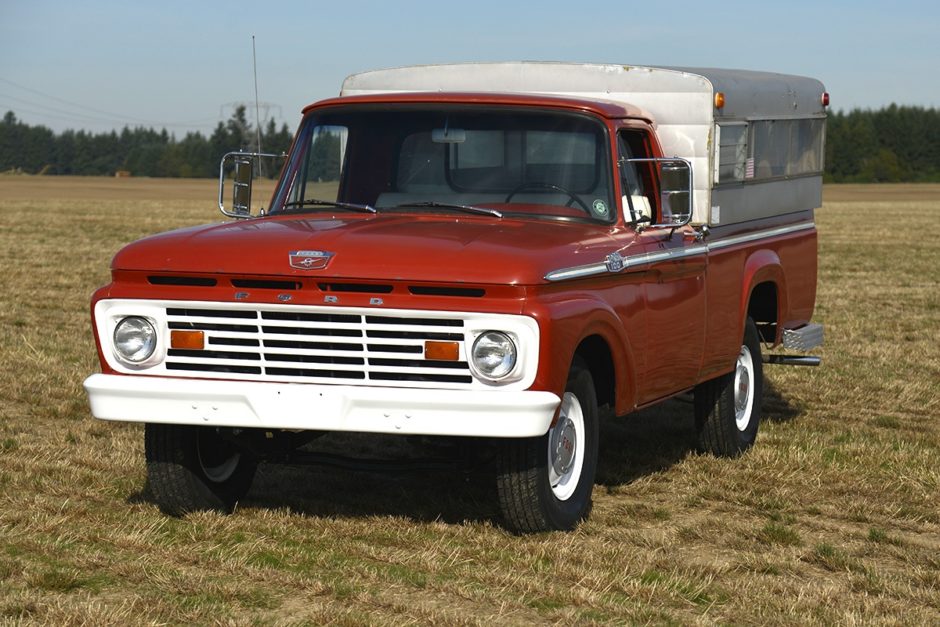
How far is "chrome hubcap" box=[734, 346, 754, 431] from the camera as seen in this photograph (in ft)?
30.4

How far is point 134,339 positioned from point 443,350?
138 centimetres

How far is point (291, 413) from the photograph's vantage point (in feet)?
20.1

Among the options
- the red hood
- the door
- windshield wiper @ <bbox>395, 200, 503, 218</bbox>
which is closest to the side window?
the door

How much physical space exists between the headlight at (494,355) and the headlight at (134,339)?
1.41m

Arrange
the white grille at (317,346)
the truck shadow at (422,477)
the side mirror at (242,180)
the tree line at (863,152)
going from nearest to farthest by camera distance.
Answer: the white grille at (317,346) < the truck shadow at (422,477) < the side mirror at (242,180) < the tree line at (863,152)

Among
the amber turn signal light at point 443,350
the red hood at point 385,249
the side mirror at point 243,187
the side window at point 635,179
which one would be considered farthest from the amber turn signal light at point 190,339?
the side window at point 635,179

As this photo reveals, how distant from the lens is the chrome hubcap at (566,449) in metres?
6.63

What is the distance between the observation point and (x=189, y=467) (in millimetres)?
6875

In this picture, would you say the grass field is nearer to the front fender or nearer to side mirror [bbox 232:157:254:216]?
the front fender

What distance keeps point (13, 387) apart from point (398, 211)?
4.72m

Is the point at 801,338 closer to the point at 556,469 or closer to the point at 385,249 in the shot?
the point at 556,469

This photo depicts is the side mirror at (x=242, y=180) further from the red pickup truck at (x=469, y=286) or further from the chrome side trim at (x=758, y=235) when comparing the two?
the chrome side trim at (x=758, y=235)

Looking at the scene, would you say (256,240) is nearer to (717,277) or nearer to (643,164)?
(643,164)

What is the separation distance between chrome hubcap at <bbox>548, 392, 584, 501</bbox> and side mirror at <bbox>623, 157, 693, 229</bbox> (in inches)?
47.1
